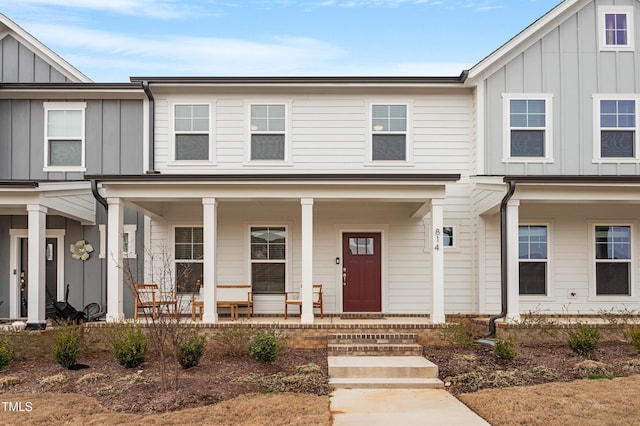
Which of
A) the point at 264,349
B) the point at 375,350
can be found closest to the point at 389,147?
the point at 375,350

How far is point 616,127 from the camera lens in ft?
41.5

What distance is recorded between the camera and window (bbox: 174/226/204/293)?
42.1 feet

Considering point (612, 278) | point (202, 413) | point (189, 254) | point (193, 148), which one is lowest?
point (202, 413)

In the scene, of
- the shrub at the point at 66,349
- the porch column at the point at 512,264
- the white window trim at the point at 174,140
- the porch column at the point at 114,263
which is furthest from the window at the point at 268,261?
the porch column at the point at 512,264

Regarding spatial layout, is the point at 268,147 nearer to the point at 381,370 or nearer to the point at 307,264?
the point at 307,264

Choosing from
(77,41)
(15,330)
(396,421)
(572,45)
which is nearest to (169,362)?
(15,330)

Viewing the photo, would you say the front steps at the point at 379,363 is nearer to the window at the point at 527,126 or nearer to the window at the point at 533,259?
the window at the point at 533,259

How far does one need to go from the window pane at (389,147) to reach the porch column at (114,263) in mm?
5755

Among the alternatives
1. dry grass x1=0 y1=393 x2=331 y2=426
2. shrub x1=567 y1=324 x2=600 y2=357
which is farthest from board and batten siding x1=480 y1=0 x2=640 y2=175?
dry grass x1=0 y1=393 x2=331 y2=426

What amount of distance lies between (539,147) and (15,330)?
11.3 meters

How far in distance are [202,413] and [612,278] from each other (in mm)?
10038

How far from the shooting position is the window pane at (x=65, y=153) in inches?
510

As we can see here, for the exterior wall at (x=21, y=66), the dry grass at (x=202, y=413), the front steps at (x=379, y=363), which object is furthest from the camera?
the exterior wall at (x=21, y=66)

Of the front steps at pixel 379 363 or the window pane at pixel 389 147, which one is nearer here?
the front steps at pixel 379 363
